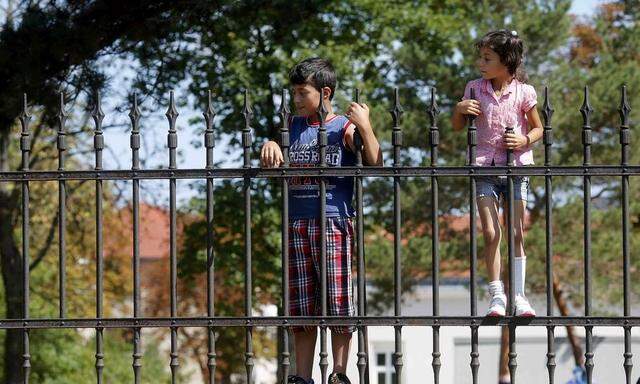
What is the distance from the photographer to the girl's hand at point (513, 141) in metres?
6.41

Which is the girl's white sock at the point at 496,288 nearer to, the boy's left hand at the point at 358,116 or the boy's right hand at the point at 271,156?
the boy's left hand at the point at 358,116

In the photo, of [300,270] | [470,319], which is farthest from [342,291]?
[470,319]

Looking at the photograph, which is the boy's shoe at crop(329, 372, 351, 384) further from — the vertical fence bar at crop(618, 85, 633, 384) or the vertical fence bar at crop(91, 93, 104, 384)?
the vertical fence bar at crop(618, 85, 633, 384)

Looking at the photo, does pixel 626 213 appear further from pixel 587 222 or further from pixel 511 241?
pixel 511 241

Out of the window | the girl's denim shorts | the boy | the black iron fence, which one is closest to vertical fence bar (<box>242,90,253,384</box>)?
the black iron fence

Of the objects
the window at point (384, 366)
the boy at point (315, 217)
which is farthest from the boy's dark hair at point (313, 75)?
the window at point (384, 366)

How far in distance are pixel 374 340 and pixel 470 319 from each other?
110 feet

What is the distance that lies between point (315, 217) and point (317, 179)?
0.20 metres

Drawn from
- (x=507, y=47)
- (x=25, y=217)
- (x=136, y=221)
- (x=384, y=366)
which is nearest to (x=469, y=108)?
(x=507, y=47)

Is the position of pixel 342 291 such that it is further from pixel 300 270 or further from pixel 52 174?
pixel 52 174

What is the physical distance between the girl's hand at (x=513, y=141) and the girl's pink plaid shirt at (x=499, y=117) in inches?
3.0

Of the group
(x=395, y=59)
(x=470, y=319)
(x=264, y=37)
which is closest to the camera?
(x=470, y=319)

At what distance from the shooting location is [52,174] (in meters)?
6.61

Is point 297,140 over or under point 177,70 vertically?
under
